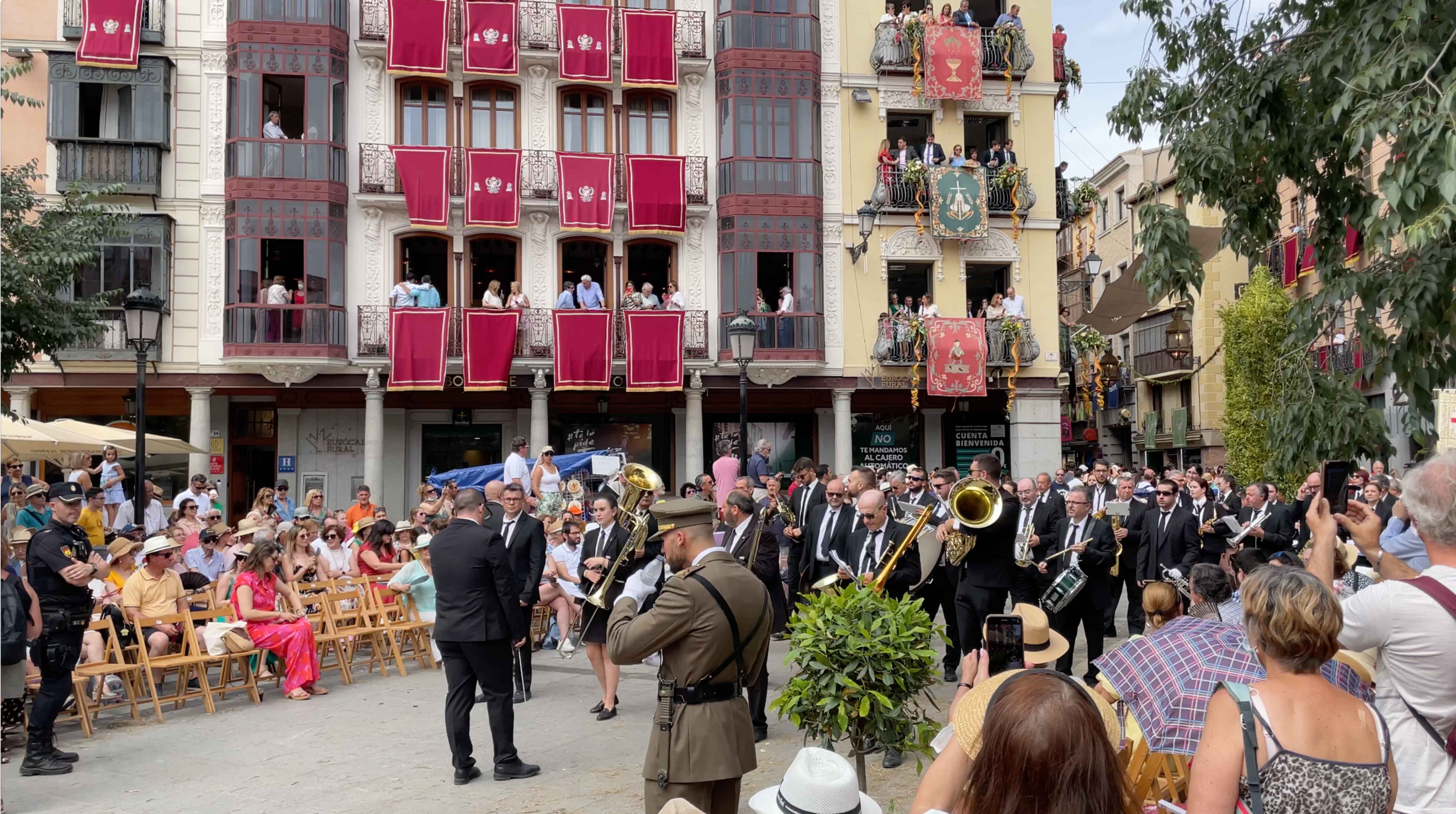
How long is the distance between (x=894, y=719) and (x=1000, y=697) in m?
3.78

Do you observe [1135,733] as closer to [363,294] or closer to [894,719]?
[894,719]

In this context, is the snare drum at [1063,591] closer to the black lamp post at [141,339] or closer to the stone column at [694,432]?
the black lamp post at [141,339]

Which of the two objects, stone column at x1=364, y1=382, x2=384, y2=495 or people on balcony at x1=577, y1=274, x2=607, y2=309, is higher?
people on balcony at x1=577, y1=274, x2=607, y2=309

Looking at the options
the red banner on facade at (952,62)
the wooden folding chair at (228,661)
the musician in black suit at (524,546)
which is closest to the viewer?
the musician in black suit at (524,546)

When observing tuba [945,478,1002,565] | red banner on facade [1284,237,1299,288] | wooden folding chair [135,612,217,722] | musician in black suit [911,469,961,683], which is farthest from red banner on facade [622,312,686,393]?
red banner on facade [1284,237,1299,288]

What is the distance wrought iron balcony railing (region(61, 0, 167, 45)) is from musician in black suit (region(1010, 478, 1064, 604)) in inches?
845

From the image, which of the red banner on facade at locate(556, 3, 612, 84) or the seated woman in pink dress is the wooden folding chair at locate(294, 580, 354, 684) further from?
the red banner on facade at locate(556, 3, 612, 84)

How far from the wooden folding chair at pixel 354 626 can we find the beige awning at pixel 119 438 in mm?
5552

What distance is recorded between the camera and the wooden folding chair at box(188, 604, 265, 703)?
10.6 m

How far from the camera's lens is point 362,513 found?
18766 millimetres

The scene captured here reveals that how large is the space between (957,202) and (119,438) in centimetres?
1832

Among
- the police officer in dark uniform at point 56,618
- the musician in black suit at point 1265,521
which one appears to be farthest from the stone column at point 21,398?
the musician in black suit at point 1265,521

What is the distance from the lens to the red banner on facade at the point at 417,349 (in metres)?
24.9

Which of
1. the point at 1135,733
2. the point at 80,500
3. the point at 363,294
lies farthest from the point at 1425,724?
the point at 363,294
